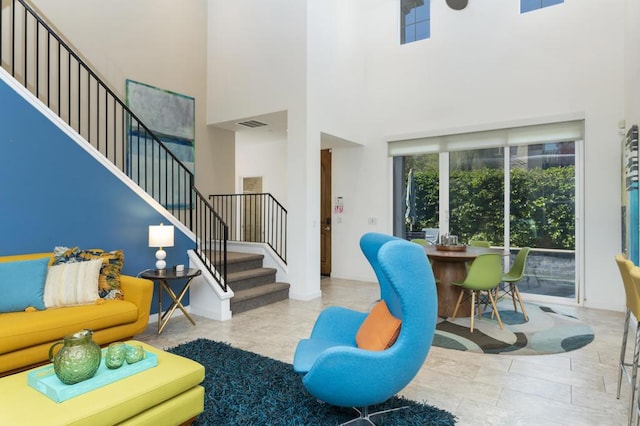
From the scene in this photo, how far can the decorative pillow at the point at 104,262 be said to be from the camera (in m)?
3.37

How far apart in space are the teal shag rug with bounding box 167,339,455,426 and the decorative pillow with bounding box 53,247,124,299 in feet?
3.80

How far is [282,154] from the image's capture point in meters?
8.48

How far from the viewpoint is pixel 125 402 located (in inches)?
67.7

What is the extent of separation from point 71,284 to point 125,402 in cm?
197

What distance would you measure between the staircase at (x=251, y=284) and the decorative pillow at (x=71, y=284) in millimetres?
1698

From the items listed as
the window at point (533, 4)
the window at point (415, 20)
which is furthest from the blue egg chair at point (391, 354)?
the window at point (415, 20)

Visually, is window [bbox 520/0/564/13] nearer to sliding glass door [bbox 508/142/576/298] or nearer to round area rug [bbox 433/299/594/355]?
sliding glass door [bbox 508/142/576/298]

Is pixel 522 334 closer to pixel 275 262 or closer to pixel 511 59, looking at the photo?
pixel 275 262

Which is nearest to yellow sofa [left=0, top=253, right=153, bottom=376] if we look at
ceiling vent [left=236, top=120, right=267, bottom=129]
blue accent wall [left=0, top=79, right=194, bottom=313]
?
blue accent wall [left=0, top=79, right=194, bottom=313]

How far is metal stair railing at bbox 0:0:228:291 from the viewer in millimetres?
4387

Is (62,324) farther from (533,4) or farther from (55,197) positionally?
(533,4)

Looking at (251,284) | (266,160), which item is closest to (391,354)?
(251,284)

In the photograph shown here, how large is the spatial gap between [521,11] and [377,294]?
188 inches

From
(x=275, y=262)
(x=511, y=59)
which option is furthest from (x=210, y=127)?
(x=511, y=59)
